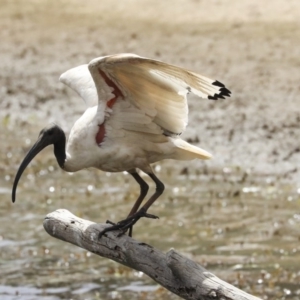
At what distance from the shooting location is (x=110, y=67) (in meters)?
6.04

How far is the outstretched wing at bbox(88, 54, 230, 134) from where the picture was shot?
5.79m

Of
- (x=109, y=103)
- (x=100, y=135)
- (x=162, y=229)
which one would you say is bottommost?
(x=162, y=229)

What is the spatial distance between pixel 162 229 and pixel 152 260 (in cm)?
416

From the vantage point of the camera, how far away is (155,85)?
624 cm

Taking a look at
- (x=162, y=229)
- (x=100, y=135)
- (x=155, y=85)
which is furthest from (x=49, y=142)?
(x=162, y=229)

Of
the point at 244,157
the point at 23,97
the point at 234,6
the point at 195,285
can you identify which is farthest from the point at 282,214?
the point at 234,6

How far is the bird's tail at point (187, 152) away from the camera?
21.3 ft

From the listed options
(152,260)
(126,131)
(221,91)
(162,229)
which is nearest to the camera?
(152,260)

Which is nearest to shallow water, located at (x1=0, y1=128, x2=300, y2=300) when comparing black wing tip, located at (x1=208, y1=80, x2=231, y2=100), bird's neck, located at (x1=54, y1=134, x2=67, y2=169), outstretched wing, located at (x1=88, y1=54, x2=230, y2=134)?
bird's neck, located at (x1=54, y1=134, x2=67, y2=169)

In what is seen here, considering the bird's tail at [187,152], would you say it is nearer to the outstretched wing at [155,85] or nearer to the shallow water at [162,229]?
the outstretched wing at [155,85]

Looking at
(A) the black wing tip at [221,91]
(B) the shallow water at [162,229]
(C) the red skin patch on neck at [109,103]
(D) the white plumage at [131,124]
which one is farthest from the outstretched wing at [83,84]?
(B) the shallow water at [162,229]

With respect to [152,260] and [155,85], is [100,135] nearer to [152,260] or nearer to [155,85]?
[155,85]

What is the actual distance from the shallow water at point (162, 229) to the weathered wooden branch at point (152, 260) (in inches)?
86.3

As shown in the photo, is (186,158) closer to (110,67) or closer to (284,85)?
(110,67)
